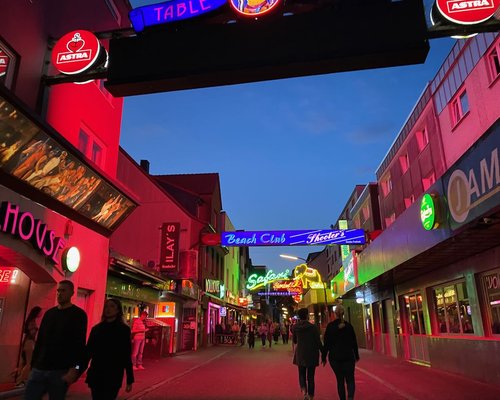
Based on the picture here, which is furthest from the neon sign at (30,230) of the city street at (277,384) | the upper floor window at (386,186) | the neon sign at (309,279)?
the neon sign at (309,279)

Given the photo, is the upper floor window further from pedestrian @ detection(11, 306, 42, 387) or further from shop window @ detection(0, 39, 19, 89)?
shop window @ detection(0, 39, 19, 89)

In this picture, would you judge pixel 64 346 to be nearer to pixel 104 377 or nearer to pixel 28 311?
pixel 104 377

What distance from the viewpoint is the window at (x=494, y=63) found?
505 inches

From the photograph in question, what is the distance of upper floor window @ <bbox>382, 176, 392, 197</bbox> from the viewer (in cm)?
2446

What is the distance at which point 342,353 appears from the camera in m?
7.64

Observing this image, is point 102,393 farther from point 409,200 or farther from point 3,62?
point 409,200

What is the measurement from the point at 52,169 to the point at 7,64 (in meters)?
2.26

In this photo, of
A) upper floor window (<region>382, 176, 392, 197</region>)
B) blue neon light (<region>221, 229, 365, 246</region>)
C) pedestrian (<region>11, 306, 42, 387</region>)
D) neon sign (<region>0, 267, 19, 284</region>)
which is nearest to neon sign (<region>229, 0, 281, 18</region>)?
pedestrian (<region>11, 306, 42, 387</region>)

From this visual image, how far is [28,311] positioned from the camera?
996cm

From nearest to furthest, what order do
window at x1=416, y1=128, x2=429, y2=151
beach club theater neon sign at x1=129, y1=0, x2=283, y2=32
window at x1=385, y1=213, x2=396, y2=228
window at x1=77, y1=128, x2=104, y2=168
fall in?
beach club theater neon sign at x1=129, y1=0, x2=283, y2=32 → window at x1=77, y1=128, x2=104, y2=168 → window at x1=416, y1=128, x2=429, y2=151 → window at x1=385, y1=213, x2=396, y2=228

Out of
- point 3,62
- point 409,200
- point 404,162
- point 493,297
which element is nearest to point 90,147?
point 3,62

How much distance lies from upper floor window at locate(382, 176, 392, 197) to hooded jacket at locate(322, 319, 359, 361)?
17504 mm

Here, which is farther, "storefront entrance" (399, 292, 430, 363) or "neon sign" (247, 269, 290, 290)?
"neon sign" (247, 269, 290, 290)

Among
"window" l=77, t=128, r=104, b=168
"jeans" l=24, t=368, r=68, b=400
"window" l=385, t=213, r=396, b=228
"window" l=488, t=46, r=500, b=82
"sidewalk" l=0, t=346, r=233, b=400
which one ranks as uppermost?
"window" l=488, t=46, r=500, b=82
